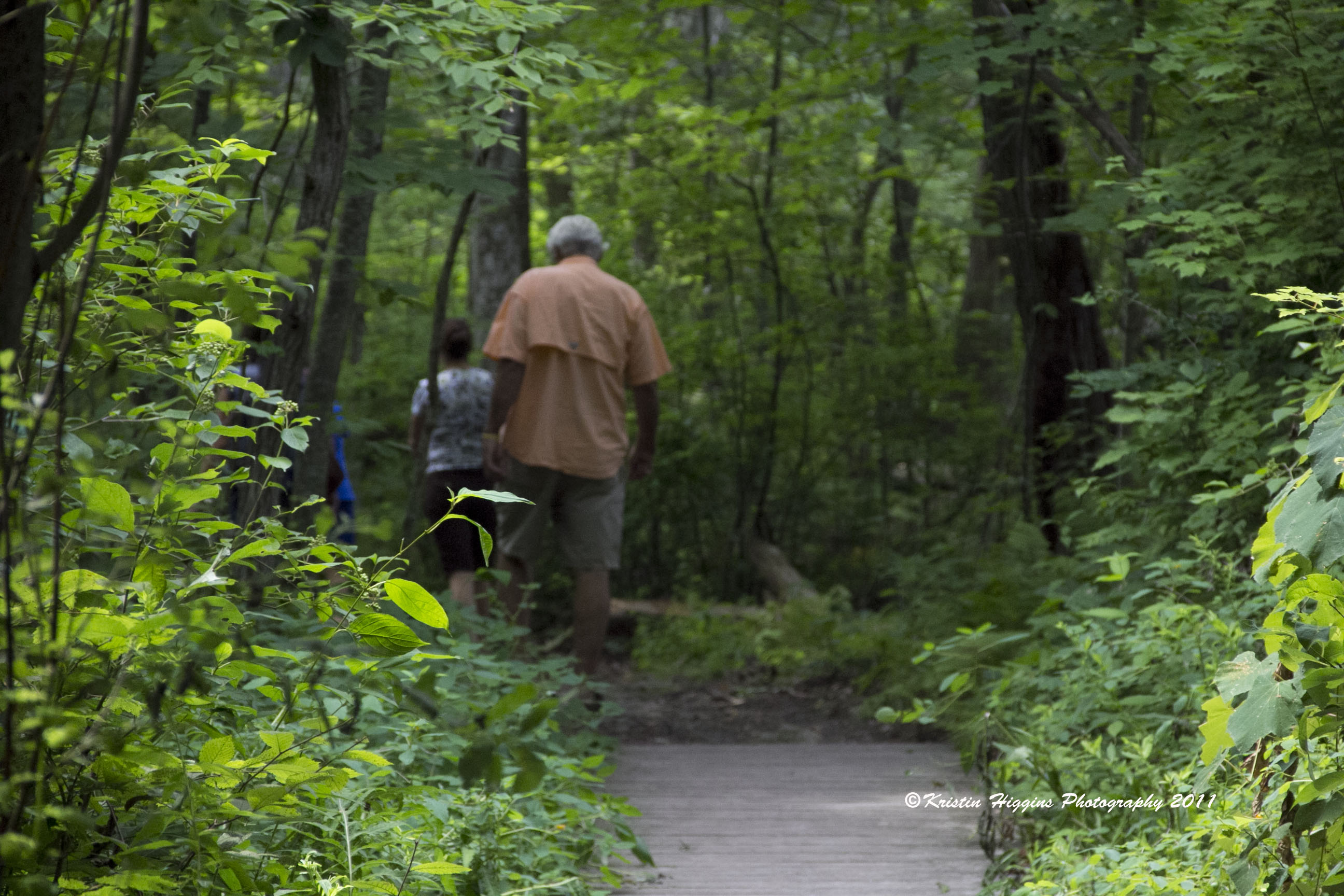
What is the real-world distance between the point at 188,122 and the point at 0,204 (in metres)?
4.15

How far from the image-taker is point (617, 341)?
589 cm

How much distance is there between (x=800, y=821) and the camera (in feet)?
14.2

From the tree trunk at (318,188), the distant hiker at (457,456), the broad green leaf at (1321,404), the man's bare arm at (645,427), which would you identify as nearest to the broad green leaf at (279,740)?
the broad green leaf at (1321,404)

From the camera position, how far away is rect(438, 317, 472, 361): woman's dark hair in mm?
7344

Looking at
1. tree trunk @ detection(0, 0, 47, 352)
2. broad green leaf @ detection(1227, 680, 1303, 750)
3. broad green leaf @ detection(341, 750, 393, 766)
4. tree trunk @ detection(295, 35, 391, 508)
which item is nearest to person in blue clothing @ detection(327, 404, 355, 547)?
tree trunk @ detection(295, 35, 391, 508)

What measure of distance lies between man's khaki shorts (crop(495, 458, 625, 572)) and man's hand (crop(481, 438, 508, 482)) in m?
0.03

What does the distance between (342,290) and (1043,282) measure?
4282 millimetres

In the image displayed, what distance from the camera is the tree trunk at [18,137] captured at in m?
1.56

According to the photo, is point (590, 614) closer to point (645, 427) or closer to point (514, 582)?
point (514, 582)

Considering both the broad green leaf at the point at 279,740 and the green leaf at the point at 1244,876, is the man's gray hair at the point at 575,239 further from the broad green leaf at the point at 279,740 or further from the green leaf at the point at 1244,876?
the green leaf at the point at 1244,876

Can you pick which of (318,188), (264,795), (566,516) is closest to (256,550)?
(264,795)

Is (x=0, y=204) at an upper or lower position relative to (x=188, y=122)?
lower

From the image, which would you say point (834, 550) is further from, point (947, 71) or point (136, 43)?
point (136, 43)

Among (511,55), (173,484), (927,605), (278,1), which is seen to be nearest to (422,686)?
(173,484)
